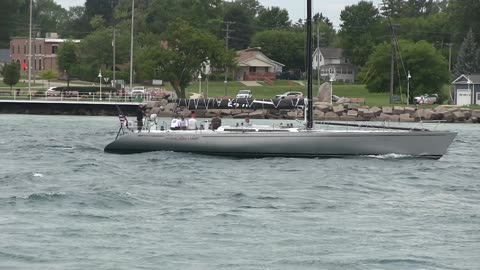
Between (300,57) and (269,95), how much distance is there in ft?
138

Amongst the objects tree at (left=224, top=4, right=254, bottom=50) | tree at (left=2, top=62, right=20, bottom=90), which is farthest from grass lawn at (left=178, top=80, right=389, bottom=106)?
tree at (left=224, top=4, right=254, bottom=50)

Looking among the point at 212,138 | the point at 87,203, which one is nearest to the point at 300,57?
the point at 212,138

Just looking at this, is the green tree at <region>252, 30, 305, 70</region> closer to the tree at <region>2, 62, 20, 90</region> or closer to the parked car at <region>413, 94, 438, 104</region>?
the parked car at <region>413, 94, 438, 104</region>

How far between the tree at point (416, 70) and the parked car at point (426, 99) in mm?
1193

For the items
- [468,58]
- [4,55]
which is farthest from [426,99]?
[4,55]

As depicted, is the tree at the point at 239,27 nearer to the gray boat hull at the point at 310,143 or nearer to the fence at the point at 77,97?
the fence at the point at 77,97

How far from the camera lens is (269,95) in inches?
4966

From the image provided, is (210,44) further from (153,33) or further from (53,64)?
(53,64)

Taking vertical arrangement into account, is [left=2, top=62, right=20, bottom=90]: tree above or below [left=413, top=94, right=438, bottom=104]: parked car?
above

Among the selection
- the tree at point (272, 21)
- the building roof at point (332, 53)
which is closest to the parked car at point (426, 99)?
the building roof at point (332, 53)

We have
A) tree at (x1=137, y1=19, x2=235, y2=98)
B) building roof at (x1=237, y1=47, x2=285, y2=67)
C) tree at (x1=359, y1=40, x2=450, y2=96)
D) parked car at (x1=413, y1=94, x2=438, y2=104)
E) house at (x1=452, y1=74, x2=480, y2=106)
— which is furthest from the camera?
building roof at (x1=237, y1=47, x2=285, y2=67)

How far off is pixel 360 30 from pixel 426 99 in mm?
53940

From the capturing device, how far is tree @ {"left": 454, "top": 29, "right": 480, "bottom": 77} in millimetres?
135750

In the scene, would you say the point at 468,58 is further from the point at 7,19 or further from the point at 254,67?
the point at 7,19
